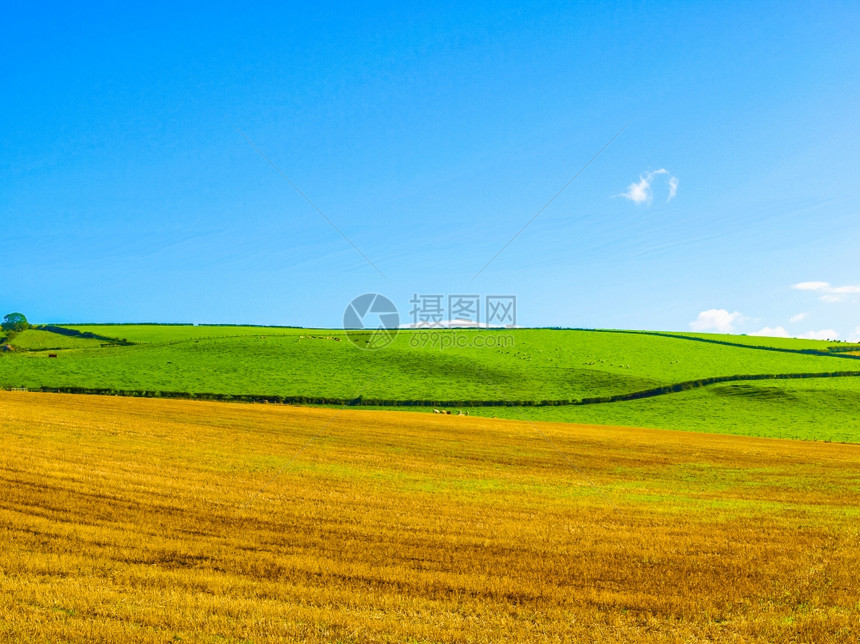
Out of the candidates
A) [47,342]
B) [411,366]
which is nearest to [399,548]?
[411,366]

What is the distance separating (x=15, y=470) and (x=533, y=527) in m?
15.2

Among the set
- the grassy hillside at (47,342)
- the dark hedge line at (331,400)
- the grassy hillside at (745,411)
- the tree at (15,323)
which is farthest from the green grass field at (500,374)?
the tree at (15,323)

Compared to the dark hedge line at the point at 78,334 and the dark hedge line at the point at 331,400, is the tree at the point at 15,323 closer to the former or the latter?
the dark hedge line at the point at 78,334

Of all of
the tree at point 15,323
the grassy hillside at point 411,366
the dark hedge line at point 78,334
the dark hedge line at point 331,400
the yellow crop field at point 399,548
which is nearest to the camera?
the yellow crop field at point 399,548

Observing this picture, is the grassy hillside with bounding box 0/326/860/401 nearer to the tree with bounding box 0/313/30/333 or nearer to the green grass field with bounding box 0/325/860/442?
the green grass field with bounding box 0/325/860/442

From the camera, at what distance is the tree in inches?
4192

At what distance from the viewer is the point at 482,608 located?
29.9 ft

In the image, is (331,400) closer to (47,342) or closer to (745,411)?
(745,411)

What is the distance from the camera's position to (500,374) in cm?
7006

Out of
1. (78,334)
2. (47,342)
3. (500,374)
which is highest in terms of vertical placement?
(78,334)

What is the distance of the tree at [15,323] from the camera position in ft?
349

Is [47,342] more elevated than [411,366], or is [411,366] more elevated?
[47,342]

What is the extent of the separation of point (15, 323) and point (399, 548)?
4970 inches

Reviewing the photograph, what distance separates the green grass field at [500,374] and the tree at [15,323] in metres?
14.4
